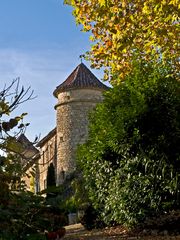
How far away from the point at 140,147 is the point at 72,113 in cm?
2766

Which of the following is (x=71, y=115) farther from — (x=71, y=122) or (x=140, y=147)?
(x=140, y=147)

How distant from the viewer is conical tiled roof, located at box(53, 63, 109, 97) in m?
38.5

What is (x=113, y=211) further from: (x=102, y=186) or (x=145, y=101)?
(x=145, y=101)

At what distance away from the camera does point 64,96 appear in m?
38.9

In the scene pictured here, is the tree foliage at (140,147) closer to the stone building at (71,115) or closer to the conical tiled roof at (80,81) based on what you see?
the stone building at (71,115)

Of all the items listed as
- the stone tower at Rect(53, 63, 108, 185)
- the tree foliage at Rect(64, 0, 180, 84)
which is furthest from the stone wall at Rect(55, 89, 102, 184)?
the tree foliage at Rect(64, 0, 180, 84)

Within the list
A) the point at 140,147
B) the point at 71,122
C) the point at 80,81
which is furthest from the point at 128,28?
the point at 80,81

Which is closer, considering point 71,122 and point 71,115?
point 71,122

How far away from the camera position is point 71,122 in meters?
37.9

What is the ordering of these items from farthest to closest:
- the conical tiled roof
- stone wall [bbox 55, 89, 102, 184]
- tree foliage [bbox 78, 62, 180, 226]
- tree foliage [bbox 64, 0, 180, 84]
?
1. the conical tiled roof
2. stone wall [bbox 55, 89, 102, 184]
3. tree foliage [bbox 78, 62, 180, 226]
4. tree foliage [bbox 64, 0, 180, 84]

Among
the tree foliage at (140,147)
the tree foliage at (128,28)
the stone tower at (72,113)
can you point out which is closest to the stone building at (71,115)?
the stone tower at (72,113)

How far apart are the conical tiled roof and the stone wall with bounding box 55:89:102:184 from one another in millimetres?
427

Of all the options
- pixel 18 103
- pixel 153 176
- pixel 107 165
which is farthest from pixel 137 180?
pixel 18 103

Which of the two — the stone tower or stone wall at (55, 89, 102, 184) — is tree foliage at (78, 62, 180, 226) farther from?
stone wall at (55, 89, 102, 184)
